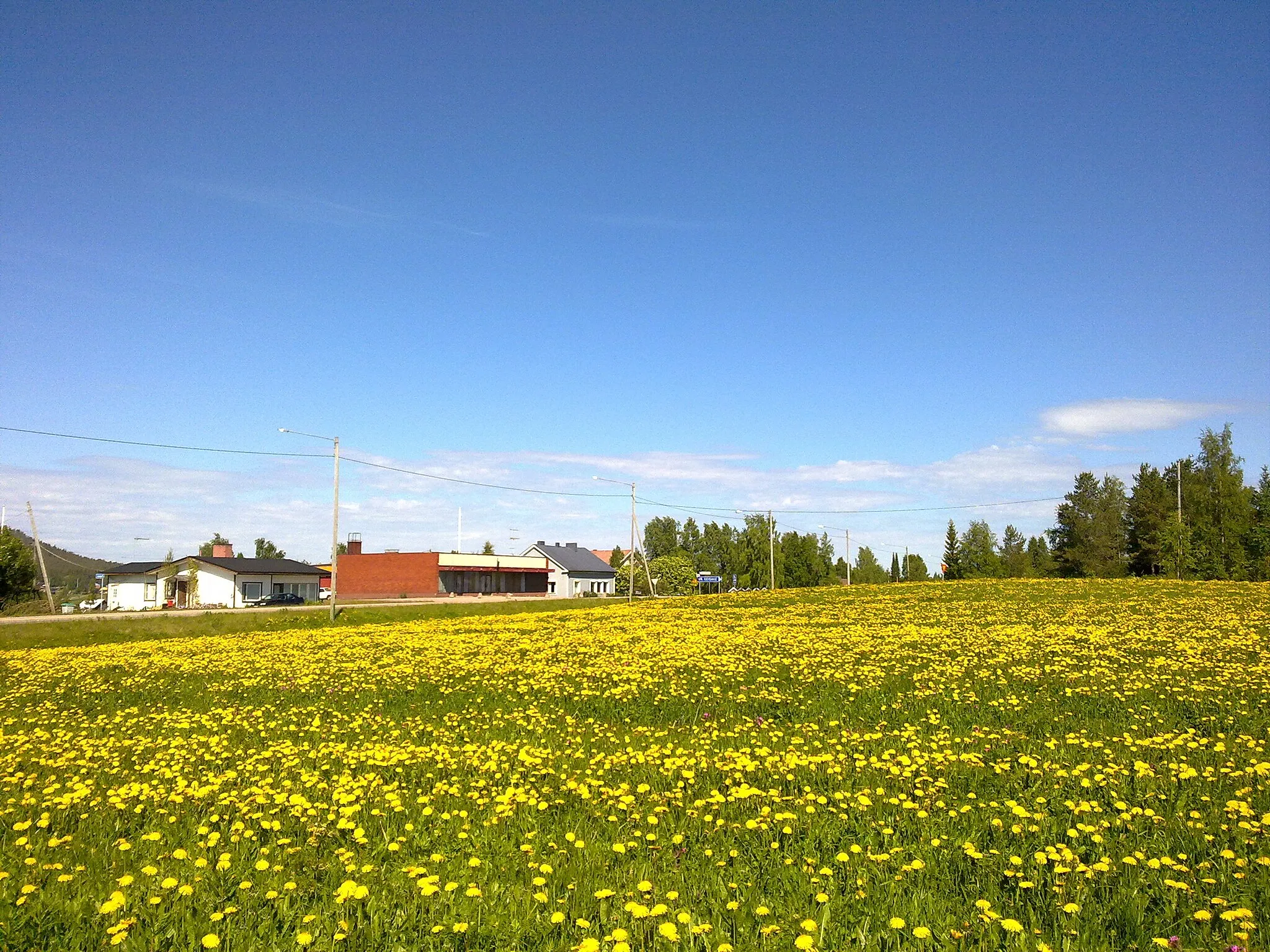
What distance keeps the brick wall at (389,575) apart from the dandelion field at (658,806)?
7349 centimetres

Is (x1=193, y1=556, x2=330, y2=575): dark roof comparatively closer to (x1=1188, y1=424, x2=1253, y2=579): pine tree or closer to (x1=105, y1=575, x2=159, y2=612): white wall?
(x1=105, y1=575, x2=159, y2=612): white wall

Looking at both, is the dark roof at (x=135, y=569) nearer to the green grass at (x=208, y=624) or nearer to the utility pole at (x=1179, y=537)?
the green grass at (x=208, y=624)

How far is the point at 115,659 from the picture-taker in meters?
21.5

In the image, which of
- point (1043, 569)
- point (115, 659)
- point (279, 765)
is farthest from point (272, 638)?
point (1043, 569)

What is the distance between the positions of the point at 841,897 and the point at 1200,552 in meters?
88.4

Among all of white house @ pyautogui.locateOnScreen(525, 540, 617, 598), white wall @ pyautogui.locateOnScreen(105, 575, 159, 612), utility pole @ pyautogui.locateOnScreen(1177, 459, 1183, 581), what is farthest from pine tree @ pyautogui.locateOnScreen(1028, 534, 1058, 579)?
white wall @ pyautogui.locateOnScreen(105, 575, 159, 612)

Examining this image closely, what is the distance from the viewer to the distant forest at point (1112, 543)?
7688 centimetres

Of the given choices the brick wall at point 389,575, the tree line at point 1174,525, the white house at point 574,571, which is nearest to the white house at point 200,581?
the brick wall at point 389,575

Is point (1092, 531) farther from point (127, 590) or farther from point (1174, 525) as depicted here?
point (127, 590)

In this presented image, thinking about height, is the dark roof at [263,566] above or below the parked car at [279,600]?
above

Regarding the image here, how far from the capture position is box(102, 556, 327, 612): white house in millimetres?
75562

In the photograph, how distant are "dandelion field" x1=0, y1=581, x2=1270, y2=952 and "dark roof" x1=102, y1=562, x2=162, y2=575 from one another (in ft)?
231

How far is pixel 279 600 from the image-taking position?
7375 centimetres

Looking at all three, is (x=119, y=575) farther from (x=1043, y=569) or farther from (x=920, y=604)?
(x=1043, y=569)
